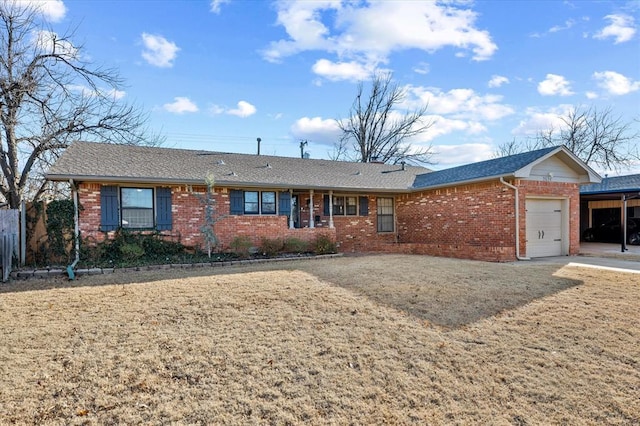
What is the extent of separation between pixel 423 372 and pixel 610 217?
64.9ft

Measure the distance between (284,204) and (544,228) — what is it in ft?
30.1

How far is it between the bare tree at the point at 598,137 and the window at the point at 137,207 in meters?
26.9

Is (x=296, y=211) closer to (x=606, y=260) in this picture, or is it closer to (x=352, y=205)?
(x=352, y=205)

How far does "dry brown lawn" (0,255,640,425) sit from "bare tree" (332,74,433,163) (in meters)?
22.6

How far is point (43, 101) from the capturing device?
1292 cm

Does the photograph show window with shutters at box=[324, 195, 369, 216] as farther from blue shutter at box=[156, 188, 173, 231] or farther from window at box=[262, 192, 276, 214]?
blue shutter at box=[156, 188, 173, 231]

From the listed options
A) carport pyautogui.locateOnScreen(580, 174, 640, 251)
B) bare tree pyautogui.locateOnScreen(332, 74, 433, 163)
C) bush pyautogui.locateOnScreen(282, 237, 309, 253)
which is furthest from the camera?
bare tree pyautogui.locateOnScreen(332, 74, 433, 163)

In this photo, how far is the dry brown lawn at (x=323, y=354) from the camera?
2830 millimetres

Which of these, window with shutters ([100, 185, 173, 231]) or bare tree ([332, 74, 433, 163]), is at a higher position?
bare tree ([332, 74, 433, 163])

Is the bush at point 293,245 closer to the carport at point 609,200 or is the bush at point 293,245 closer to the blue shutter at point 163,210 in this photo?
the blue shutter at point 163,210

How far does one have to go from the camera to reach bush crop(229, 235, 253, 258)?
10798 mm

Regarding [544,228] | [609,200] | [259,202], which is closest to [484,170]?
[544,228]

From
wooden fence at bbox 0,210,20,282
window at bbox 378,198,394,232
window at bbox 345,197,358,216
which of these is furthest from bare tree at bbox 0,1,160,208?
window at bbox 378,198,394,232

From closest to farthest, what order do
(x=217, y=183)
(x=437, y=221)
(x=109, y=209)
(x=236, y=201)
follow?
(x=109, y=209)
(x=217, y=183)
(x=236, y=201)
(x=437, y=221)
